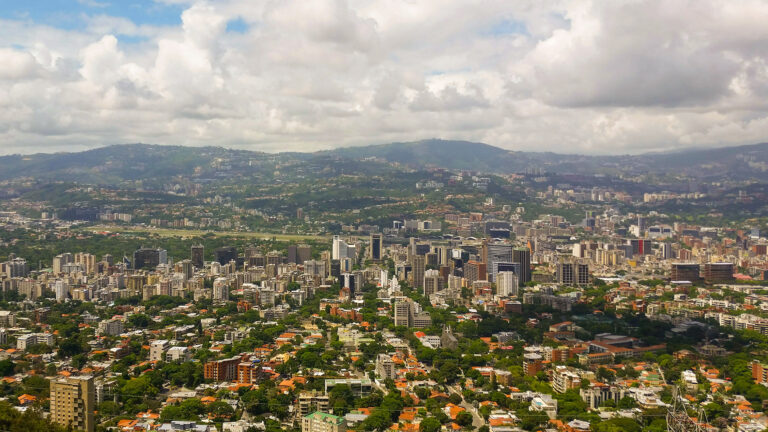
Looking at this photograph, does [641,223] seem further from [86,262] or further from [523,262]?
[86,262]

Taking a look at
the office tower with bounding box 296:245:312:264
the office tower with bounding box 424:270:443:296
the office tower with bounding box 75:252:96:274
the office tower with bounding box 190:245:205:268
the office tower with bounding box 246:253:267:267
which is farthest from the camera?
the office tower with bounding box 296:245:312:264

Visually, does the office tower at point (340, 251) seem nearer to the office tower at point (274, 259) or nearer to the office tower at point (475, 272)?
the office tower at point (274, 259)

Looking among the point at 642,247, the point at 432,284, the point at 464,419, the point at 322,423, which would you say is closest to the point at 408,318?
the point at 432,284

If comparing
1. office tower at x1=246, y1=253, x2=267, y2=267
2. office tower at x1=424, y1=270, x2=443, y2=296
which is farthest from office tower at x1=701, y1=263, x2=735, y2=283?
office tower at x1=246, y1=253, x2=267, y2=267

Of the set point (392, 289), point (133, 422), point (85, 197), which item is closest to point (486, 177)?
point (85, 197)

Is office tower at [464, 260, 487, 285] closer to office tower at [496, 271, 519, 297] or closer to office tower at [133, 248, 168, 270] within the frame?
office tower at [496, 271, 519, 297]

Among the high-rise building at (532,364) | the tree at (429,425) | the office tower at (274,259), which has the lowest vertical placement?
the high-rise building at (532,364)

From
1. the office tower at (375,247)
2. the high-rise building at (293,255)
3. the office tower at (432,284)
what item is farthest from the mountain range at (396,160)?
the office tower at (432,284)
